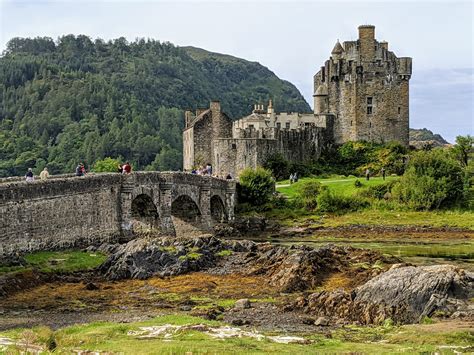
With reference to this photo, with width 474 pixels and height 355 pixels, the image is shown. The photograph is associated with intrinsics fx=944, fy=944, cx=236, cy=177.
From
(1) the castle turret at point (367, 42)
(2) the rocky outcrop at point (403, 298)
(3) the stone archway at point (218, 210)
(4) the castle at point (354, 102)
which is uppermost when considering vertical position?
(1) the castle turret at point (367, 42)

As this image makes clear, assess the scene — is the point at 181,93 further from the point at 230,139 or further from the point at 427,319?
the point at 427,319

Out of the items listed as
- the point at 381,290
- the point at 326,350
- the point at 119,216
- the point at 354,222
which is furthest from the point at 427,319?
the point at 354,222

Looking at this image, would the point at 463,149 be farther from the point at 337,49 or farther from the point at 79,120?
the point at 79,120

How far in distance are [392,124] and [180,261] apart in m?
48.8

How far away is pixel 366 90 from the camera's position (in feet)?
284

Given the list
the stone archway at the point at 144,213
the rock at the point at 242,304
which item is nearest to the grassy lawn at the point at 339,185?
the stone archway at the point at 144,213

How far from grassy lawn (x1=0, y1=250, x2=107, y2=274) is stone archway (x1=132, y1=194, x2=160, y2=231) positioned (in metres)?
11.3

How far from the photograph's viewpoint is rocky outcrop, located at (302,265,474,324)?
30.6 m

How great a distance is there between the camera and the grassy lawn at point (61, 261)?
39062 millimetres

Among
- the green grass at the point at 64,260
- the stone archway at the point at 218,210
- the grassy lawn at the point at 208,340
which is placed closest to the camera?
the grassy lawn at the point at 208,340

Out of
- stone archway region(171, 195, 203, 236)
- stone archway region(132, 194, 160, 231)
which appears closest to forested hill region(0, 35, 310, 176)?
stone archway region(171, 195, 203, 236)

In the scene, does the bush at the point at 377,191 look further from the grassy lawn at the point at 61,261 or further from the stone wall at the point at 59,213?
the grassy lawn at the point at 61,261

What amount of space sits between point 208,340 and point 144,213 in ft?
105

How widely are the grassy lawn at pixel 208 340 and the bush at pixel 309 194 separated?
138ft
